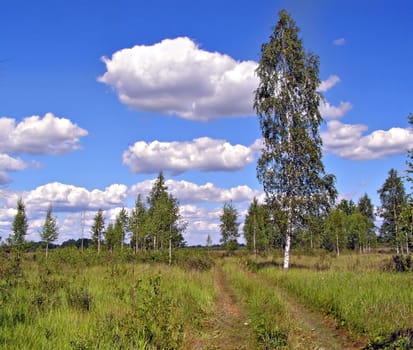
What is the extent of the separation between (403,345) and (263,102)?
20110 mm

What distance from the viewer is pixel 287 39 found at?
25.1 meters

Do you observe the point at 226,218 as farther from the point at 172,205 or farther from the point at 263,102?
the point at 263,102

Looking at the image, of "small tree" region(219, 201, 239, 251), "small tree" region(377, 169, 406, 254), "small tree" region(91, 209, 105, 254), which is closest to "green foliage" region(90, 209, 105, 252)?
"small tree" region(91, 209, 105, 254)

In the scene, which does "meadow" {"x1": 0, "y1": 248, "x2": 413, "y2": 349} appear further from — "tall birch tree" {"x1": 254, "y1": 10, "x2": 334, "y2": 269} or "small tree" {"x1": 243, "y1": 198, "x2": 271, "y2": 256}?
"small tree" {"x1": 243, "y1": 198, "x2": 271, "y2": 256}

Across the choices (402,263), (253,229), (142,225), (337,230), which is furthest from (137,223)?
(402,263)

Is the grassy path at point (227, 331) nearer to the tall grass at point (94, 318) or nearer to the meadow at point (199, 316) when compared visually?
the meadow at point (199, 316)

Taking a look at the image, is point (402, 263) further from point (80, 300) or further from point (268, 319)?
point (80, 300)

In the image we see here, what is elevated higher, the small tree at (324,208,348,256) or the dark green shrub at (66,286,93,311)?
the small tree at (324,208,348,256)

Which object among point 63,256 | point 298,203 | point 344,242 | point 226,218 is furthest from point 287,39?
point 344,242

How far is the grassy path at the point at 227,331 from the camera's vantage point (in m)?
7.78

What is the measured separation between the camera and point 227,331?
9.02 meters

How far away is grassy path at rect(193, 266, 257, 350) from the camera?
25.5 ft

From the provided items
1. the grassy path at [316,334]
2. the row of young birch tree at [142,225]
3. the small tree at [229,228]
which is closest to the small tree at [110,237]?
the row of young birch tree at [142,225]

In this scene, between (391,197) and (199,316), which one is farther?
(391,197)
